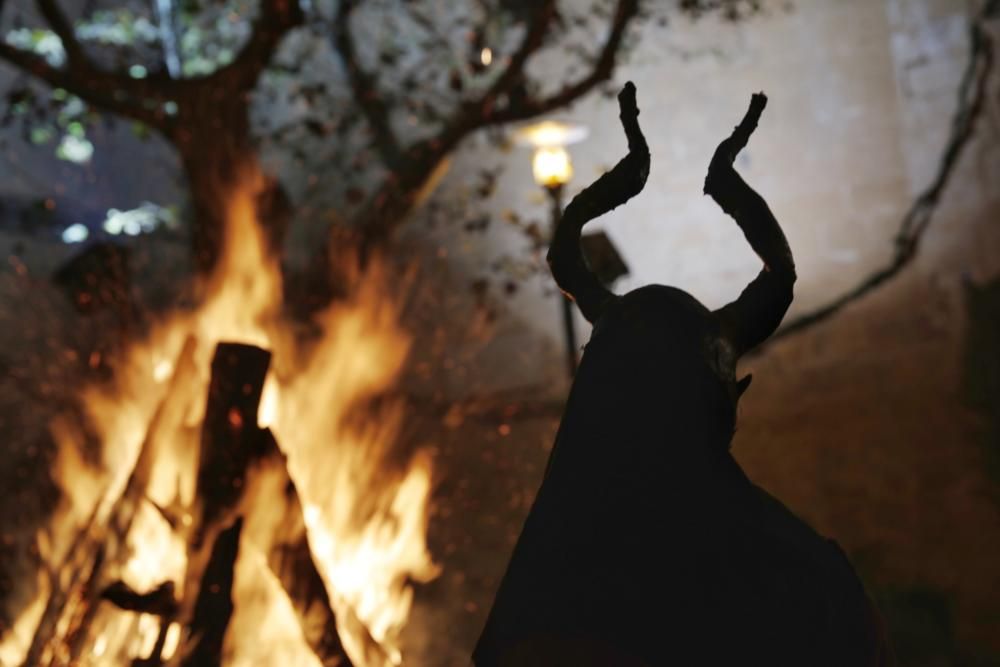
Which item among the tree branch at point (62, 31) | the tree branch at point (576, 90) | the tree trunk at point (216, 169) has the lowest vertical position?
the tree trunk at point (216, 169)

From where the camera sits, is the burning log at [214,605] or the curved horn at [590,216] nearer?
the curved horn at [590,216]

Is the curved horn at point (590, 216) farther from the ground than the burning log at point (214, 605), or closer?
farther from the ground

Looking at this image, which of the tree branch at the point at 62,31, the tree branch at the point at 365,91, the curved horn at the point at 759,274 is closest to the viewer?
the curved horn at the point at 759,274

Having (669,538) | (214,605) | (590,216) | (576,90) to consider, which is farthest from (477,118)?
(669,538)

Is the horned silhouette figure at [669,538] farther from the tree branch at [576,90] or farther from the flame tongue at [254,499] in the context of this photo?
the tree branch at [576,90]

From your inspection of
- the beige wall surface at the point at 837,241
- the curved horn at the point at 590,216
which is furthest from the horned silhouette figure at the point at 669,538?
the beige wall surface at the point at 837,241

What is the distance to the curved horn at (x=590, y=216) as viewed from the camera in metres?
2.33

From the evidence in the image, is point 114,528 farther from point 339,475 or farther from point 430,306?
point 430,306

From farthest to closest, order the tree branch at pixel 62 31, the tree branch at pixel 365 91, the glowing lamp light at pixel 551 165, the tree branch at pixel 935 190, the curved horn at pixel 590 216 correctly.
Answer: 1. the tree branch at pixel 935 190
2. the tree branch at pixel 365 91
3. the glowing lamp light at pixel 551 165
4. the tree branch at pixel 62 31
5. the curved horn at pixel 590 216

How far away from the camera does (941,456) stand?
11.0 meters

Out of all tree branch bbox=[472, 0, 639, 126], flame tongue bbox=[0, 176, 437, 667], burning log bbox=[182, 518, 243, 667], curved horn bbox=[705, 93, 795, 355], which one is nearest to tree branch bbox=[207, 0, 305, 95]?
tree branch bbox=[472, 0, 639, 126]

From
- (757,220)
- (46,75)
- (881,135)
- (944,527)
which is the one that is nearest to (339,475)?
(757,220)

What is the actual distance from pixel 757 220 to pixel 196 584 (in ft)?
7.91

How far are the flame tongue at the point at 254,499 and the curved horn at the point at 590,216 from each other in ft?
6.33
